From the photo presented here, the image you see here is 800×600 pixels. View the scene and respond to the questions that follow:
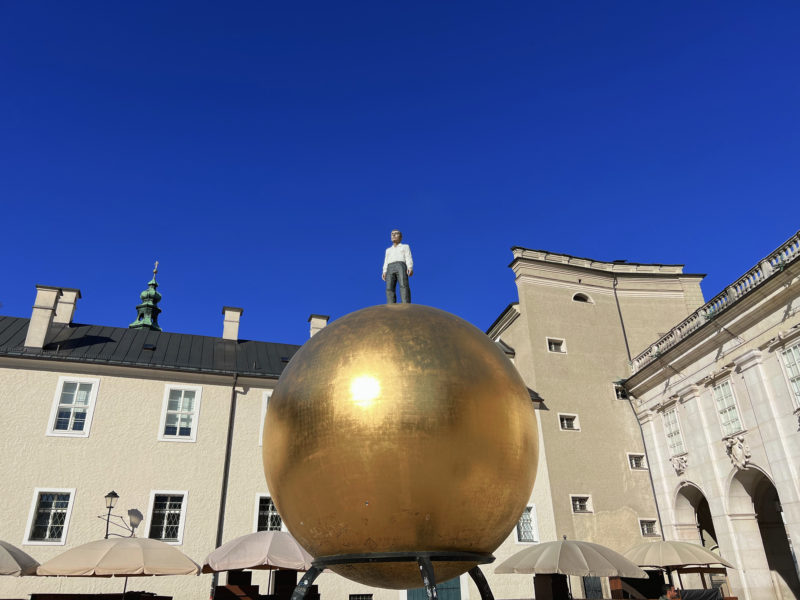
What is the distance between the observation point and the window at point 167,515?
18281mm

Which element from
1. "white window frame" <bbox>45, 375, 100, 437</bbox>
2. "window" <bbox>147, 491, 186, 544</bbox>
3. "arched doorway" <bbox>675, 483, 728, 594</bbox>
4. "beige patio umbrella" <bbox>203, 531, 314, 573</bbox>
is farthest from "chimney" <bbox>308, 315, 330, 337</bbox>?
"arched doorway" <bbox>675, 483, 728, 594</bbox>

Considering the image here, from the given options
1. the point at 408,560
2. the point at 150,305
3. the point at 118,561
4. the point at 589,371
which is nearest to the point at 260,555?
the point at 118,561

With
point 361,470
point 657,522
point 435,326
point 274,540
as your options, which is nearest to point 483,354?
point 435,326

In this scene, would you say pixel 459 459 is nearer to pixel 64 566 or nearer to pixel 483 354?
pixel 483 354

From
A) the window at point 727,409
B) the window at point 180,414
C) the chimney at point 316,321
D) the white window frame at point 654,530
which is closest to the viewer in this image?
the window at point 180,414

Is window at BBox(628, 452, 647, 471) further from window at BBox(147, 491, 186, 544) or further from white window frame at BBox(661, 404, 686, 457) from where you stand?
window at BBox(147, 491, 186, 544)

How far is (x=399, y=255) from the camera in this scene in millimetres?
6258

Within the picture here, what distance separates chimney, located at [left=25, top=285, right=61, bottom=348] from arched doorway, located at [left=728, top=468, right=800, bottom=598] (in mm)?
26191

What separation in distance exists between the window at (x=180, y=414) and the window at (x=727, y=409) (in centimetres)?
1976

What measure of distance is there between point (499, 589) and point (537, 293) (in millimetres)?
14230

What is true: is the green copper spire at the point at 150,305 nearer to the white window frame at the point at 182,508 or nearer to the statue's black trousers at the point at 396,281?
the white window frame at the point at 182,508

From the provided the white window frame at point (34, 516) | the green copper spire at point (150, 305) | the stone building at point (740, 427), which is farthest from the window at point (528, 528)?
the green copper spire at point (150, 305)

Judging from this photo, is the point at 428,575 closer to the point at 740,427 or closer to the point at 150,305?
the point at 740,427

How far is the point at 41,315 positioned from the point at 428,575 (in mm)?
21636
